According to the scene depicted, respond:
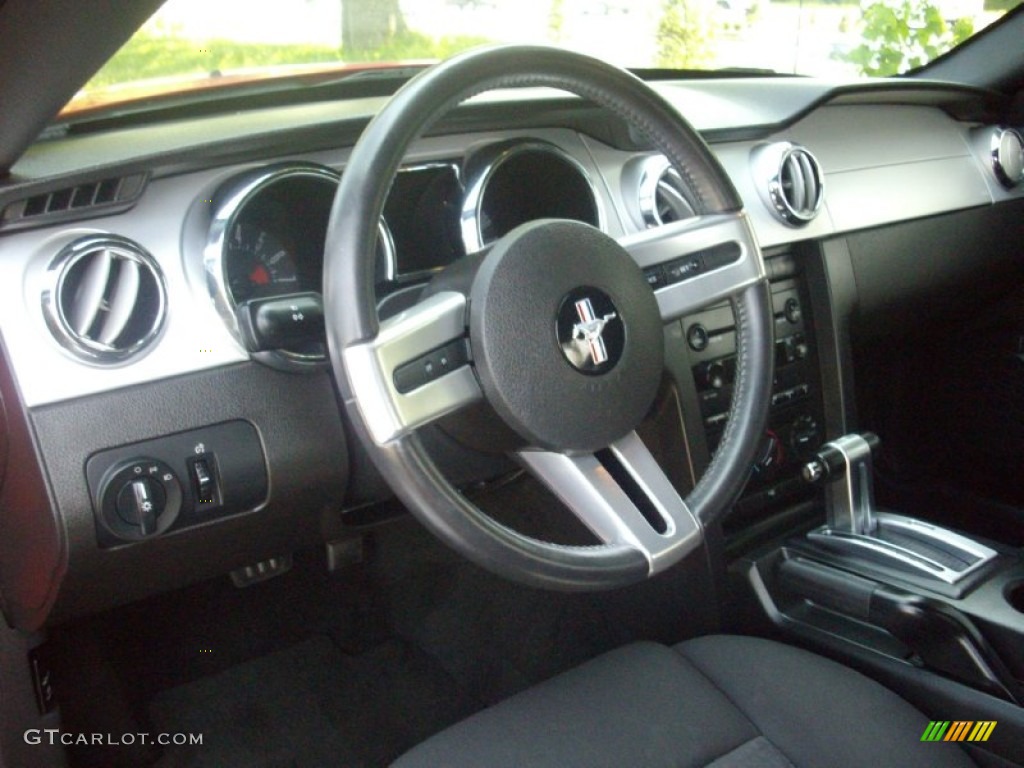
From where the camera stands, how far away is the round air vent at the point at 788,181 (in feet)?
5.64

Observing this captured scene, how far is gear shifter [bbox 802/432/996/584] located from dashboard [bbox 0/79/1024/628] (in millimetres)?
135

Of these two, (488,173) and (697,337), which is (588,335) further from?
(697,337)

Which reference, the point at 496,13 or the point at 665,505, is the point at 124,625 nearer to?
the point at 665,505

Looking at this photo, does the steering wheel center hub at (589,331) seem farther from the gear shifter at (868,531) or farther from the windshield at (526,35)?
the gear shifter at (868,531)

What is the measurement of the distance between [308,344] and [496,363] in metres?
0.35

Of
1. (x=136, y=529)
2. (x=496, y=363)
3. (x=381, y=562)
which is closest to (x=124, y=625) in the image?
(x=381, y=562)

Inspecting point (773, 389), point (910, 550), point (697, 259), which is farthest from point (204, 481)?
point (910, 550)

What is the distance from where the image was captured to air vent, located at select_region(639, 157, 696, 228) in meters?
1.53

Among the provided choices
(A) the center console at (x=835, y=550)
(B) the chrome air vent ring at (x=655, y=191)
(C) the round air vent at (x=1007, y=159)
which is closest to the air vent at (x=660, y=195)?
(B) the chrome air vent ring at (x=655, y=191)

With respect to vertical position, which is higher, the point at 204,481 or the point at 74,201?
the point at 74,201

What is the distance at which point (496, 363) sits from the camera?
1.03m

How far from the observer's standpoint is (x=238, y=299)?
1.24 metres

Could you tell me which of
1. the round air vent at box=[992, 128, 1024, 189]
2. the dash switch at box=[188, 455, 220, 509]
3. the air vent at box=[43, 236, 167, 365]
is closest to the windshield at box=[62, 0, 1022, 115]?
the air vent at box=[43, 236, 167, 365]

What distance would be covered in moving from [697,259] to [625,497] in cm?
32
